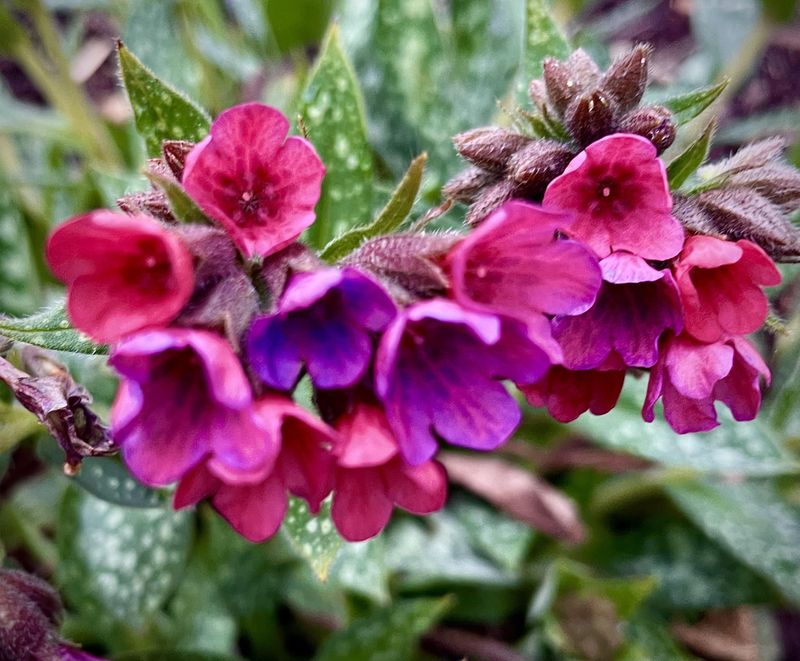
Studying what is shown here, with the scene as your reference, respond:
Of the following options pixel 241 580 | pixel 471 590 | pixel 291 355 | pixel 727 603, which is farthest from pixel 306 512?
pixel 727 603

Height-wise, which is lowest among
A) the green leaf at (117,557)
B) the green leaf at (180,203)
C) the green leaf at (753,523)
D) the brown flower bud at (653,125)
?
the green leaf at (753,523)

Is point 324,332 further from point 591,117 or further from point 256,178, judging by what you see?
point 591,117

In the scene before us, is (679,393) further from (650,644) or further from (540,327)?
(650,644)

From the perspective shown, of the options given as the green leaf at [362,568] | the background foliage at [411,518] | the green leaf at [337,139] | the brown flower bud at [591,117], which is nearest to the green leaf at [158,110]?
the background foliage at [411,518]

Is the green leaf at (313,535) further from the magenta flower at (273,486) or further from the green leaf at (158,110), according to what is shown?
the green leaf at (158,110)

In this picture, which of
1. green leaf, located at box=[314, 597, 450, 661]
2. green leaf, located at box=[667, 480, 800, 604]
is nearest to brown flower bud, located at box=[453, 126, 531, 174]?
green leaf, located at box=[314, 597, 450, 661]

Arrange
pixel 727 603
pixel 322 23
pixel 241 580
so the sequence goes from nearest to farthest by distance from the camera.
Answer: pixel 241 580 < pixel 727 603 < pixel 322 23

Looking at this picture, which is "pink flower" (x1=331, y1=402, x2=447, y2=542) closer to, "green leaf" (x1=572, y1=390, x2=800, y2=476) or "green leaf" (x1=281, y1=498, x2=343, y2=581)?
"green leaf" (x1=281, y1=498, x2=343, y2=581)
